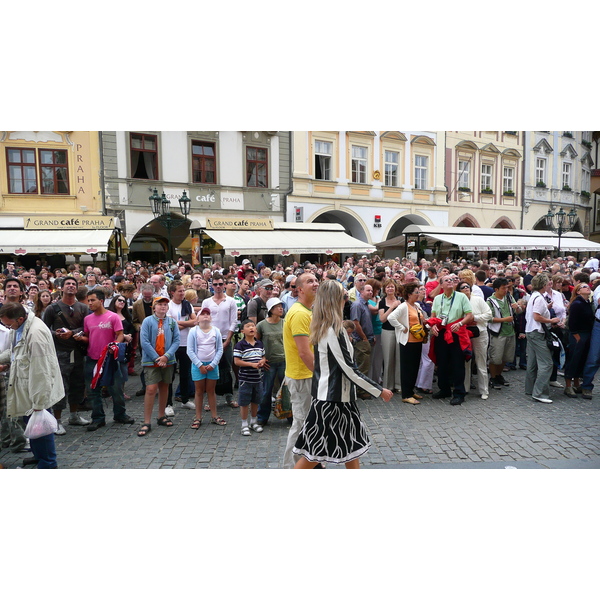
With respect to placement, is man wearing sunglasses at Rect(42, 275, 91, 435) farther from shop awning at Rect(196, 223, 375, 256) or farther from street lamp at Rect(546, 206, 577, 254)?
street lamp at Rect(546, 206, 577, 254)

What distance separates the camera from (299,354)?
389 centimetres

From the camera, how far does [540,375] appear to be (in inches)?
258

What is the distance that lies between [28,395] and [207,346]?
2.13 metres

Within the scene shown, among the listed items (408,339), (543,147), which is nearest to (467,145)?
(543,147)

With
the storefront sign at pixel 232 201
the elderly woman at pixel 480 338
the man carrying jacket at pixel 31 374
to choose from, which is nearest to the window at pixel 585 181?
the storefront sign at pixel 232 201

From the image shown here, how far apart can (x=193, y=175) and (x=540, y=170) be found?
24.7 m

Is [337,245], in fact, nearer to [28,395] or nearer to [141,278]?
[141,278]

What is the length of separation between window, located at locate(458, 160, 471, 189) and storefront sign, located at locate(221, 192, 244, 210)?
14528 mm

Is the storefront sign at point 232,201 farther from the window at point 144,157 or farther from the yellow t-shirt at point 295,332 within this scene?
the yellow t-shirt at point 295,332

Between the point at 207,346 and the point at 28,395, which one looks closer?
the point at 28,395

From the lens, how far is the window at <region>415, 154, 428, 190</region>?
27.5 metres

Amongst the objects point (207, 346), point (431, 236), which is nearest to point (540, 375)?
point (207, 346)

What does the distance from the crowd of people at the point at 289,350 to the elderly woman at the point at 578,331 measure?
0.02m

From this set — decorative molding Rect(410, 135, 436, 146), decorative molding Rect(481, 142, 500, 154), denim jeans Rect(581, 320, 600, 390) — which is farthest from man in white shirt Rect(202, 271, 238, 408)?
decorative molding Rect(481, 142, 500, 154)
